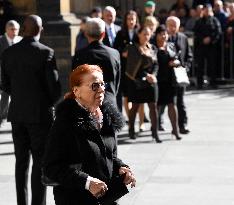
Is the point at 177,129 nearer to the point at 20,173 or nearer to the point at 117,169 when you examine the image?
the point at 20,173

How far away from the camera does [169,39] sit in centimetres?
1310

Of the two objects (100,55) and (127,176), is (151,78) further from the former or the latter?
(127,176)

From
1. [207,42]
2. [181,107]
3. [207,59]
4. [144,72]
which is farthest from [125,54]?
[207,59]

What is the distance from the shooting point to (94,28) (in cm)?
927

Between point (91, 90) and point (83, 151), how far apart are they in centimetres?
35

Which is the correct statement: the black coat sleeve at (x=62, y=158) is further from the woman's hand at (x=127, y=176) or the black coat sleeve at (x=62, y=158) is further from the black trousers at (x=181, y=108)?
the black trousers at (x=181, y=108)

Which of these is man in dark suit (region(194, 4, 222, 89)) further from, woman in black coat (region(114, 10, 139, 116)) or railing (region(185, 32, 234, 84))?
woman in black coat (region(114, 10, 139, 116))

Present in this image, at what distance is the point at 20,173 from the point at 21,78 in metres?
0.84

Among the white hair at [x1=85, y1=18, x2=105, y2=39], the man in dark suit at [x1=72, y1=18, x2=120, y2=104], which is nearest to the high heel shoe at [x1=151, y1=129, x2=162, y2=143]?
the man in dark suit at [x1=72, y1=18, x2=120, y2=104]

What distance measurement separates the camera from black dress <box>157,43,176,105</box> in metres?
12.8

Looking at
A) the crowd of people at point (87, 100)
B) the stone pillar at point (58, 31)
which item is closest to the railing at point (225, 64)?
the stone pillar at point (58, 31)

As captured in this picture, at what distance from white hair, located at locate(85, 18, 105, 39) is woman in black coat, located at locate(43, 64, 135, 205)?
3.91 meters

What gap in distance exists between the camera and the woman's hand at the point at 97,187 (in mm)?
5094

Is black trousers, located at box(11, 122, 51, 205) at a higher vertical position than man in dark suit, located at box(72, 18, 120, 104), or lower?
lower
